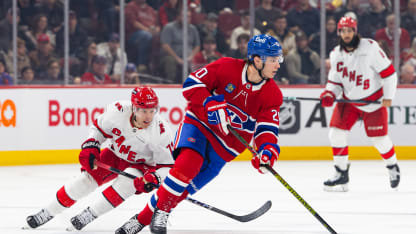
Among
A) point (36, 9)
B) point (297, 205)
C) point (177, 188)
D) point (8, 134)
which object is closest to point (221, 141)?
point (177, 188)

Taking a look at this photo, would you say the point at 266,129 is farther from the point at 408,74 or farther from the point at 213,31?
the point at 408,74

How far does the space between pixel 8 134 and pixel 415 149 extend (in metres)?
4.02

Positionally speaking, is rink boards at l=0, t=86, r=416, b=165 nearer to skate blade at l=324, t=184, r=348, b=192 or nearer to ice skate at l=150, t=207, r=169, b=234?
skate blade at l=324, t=184, r=348, b=192

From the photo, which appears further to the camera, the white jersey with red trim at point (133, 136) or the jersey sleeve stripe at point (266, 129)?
the white jersey with red trim at point (133, 136)

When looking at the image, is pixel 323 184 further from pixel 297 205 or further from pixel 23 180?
pixel 23 180

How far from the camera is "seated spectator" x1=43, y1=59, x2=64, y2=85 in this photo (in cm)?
771

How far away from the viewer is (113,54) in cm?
802

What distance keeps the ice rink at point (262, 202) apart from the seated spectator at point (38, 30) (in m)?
1.36

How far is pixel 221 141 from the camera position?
3883 millimetres

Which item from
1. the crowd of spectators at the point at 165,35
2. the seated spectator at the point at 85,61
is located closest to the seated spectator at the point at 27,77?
the crowd of spectators at the point at 165,35

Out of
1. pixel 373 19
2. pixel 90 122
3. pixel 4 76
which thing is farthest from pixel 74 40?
pixel 373 19

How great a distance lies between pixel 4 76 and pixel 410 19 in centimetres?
415

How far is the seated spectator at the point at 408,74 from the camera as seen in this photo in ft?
26.6

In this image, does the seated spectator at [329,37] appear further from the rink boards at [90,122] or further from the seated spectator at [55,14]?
the seated spectator at [55,14]
